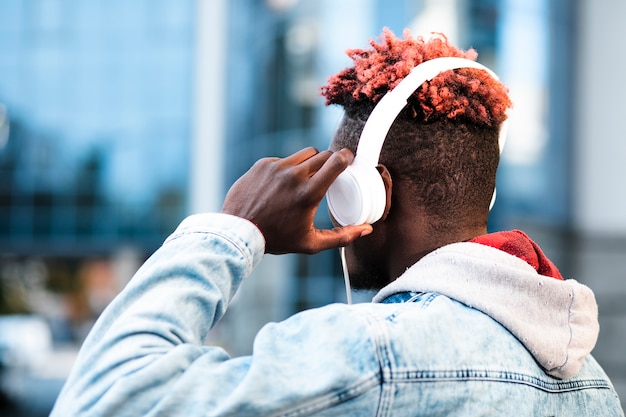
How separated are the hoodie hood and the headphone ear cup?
0.15 m

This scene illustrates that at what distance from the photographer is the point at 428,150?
182 centimetres

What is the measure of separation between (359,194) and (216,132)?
3048 centimetres

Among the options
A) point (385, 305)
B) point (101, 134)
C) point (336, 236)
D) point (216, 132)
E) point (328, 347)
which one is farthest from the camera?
point (101, 134)

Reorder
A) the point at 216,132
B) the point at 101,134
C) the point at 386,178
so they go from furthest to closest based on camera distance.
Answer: the point at 101,134
the point at 216,132
the point at 386,178

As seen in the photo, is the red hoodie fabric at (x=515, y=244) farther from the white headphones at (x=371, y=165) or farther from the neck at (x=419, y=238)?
the white headphones at (x=371, y=165)

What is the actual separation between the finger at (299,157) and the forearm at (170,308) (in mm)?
155

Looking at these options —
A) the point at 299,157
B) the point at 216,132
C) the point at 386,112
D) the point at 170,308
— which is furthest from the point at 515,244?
the point at 216,132

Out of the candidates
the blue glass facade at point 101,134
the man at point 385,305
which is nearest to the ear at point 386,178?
the man at point 385,305

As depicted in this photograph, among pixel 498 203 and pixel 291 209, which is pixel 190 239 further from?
pixel 498 203

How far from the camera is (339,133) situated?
1.94 metres

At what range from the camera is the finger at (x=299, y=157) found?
1594 millimetres

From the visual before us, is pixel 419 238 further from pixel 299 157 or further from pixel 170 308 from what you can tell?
pixel 170 308

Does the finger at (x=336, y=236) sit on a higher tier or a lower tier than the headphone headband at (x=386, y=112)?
lower

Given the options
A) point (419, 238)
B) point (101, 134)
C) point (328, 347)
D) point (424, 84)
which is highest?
point (424, 84)
